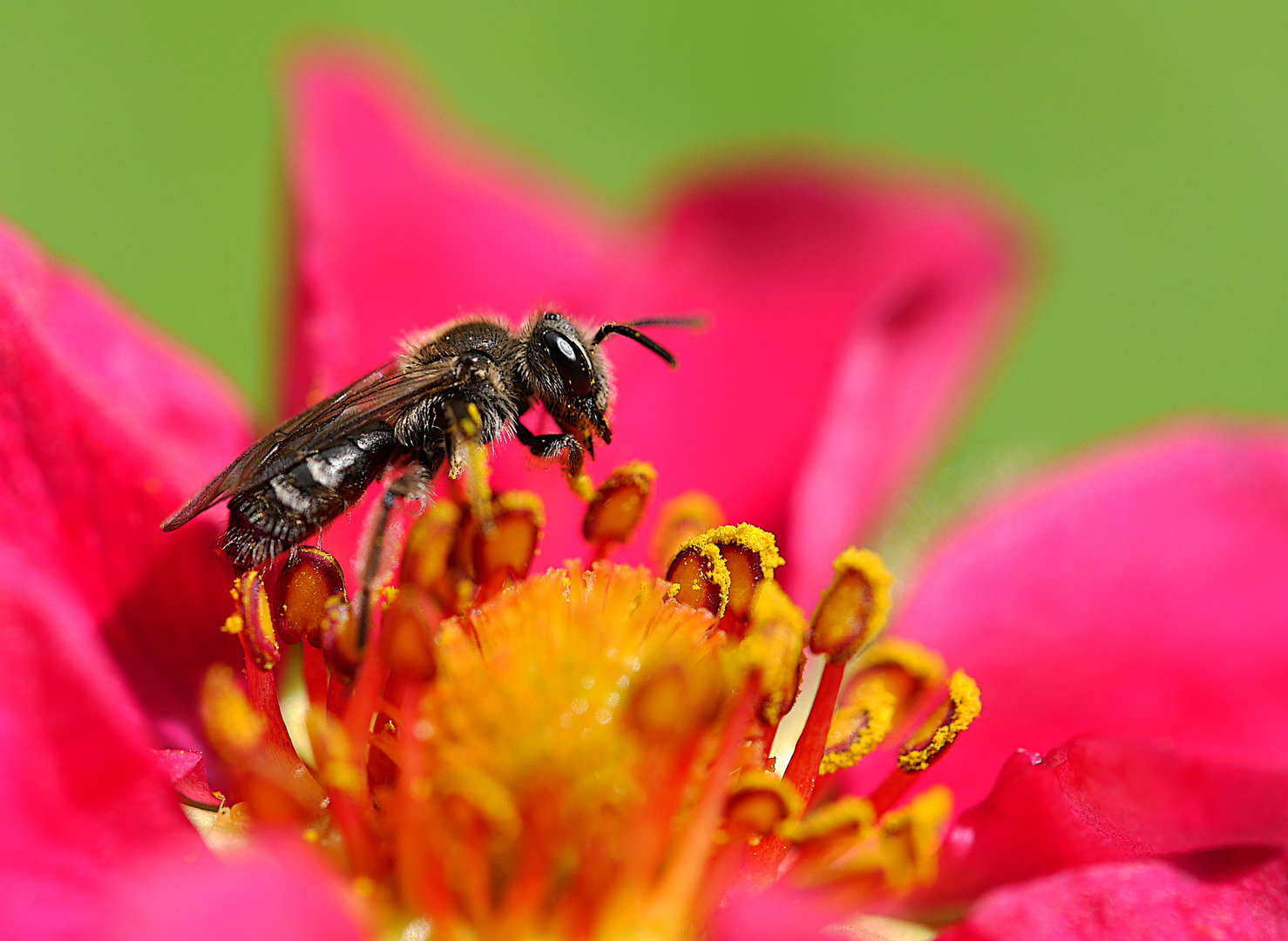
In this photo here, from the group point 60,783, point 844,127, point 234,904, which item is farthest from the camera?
point 844,127

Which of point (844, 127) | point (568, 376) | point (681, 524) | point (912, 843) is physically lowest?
point (912, 843)

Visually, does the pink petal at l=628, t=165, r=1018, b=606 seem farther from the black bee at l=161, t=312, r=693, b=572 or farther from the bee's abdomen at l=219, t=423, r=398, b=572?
the bee's abdomen at l=219, t=423, r=398, b=572

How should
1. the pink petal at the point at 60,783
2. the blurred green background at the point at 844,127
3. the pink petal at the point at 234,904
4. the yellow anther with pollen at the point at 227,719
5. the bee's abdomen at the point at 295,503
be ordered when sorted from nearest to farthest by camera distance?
1. the pink petal at the point at 234,904
2. the pink petal at the point at 60,783
3. the yellow anther with pollen at the point at 227,719
4. the bee's abdomen at the point at 295,503
5. the blurred green background at the point at 844,127

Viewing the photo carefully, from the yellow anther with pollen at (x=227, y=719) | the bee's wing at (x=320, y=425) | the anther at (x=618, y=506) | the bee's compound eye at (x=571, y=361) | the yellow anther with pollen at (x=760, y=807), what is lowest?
the yellow anther with pollen at (x=760, y=807)

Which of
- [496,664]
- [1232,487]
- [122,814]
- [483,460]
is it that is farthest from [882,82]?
[122,814]

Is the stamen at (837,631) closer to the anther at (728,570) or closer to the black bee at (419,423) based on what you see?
the anther at (728,570)

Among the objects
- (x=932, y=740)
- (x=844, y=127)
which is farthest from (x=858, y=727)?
(x=844, y=127)

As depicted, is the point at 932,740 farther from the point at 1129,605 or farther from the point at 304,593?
the point at 304,593

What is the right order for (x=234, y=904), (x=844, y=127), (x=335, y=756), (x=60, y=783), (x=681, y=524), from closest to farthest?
1. (x=234, y=904)
2. (x=60, y=783)
3. (x=335, y=756)
4. (x=681, y=524)
5. (x=844, y=127)

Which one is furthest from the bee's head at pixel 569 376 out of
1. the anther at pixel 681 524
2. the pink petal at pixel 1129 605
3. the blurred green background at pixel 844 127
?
the blurred green background at pixel 844 127
